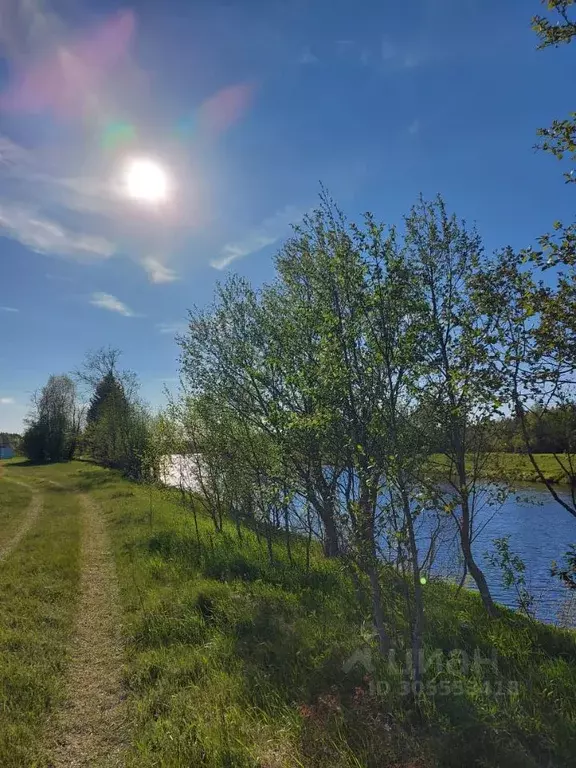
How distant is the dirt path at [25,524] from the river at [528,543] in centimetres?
627

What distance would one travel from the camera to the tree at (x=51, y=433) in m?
67.8

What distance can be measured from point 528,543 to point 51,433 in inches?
2628

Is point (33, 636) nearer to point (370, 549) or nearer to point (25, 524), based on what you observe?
point (370, 549)

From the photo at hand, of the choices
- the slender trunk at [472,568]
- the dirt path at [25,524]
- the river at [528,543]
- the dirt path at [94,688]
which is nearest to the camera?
the dirt path at [94,688]

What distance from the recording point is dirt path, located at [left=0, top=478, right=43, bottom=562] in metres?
15.5

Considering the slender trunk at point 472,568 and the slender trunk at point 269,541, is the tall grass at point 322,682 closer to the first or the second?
the slender trunk at point 472,568

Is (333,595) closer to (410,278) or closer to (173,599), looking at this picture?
(173,599)

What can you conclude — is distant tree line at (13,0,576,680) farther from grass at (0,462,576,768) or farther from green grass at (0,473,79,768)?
green grass at (0,473,79,768)

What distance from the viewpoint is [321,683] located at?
648cm

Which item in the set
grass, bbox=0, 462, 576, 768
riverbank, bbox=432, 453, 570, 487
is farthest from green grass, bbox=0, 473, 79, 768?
riverbank, bbox=432, 453, 570, 487

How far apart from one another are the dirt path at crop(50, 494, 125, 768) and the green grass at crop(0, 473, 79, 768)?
0.21 m

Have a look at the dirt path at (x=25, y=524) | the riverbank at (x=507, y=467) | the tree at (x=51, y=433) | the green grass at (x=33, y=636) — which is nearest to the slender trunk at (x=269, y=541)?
the green grass at (x=33, y=636)

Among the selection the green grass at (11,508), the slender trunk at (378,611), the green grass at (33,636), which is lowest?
the green grass at (33,636)

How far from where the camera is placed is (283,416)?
7.91 m
